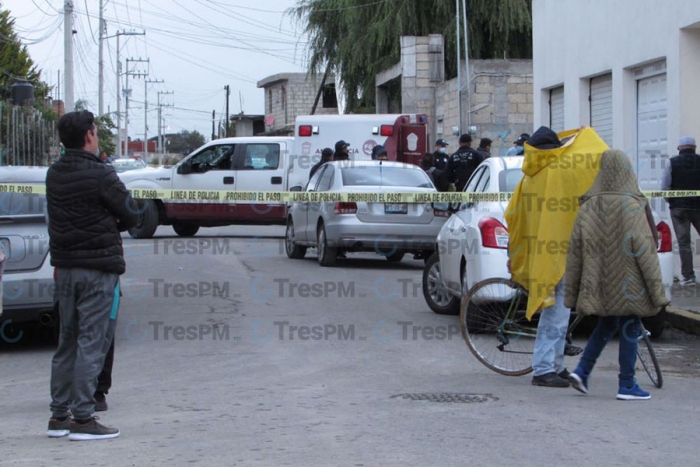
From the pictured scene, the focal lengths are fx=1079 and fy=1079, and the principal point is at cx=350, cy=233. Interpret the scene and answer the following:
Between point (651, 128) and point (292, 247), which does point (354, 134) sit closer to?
point (292, 247)

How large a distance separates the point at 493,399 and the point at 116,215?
2.82m

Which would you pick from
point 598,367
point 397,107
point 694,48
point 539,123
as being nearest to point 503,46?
point 397,107

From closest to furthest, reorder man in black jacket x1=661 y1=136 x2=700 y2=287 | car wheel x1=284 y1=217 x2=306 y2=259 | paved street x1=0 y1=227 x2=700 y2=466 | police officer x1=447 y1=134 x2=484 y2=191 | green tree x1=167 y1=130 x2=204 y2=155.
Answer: paved street x1=0 y1=227 x2=700 y2=466 → man in black jacket x1=661 y1=136 x2=700 y2=287 → car wheel x1=284 y1=217 x2=306 y2=259 → police officer x1=447 y1=134 x2=484 y2=191 → green tree x1=167 y1=130 x2=204 y2=155

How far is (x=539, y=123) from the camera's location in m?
23.4

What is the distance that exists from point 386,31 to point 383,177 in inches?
830

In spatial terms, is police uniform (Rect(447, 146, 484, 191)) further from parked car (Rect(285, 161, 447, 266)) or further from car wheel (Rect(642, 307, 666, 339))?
car wheel (Rect(642, 307, 666, 339))

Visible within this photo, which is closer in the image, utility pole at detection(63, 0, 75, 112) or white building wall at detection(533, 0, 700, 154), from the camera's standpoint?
white building wall at detection(533, 0, 700, 154)

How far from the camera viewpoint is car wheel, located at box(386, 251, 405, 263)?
55.6 ft

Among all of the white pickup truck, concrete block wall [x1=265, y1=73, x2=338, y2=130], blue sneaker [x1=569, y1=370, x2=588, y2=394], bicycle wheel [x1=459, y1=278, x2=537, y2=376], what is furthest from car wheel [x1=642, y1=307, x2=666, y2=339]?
concrete block wall [x1=265, y1=73, x2=338, y2=130]

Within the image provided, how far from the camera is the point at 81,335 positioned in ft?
20.6

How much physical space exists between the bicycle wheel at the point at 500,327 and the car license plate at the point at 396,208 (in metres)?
7.27

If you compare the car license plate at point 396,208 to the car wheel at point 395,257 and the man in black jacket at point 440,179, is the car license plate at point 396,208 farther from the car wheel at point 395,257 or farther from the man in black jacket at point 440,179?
the man in black jacket at point 440,179

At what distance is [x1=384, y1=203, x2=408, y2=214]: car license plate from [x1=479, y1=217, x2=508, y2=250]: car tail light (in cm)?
586

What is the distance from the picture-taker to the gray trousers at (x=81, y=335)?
20.4 ft
